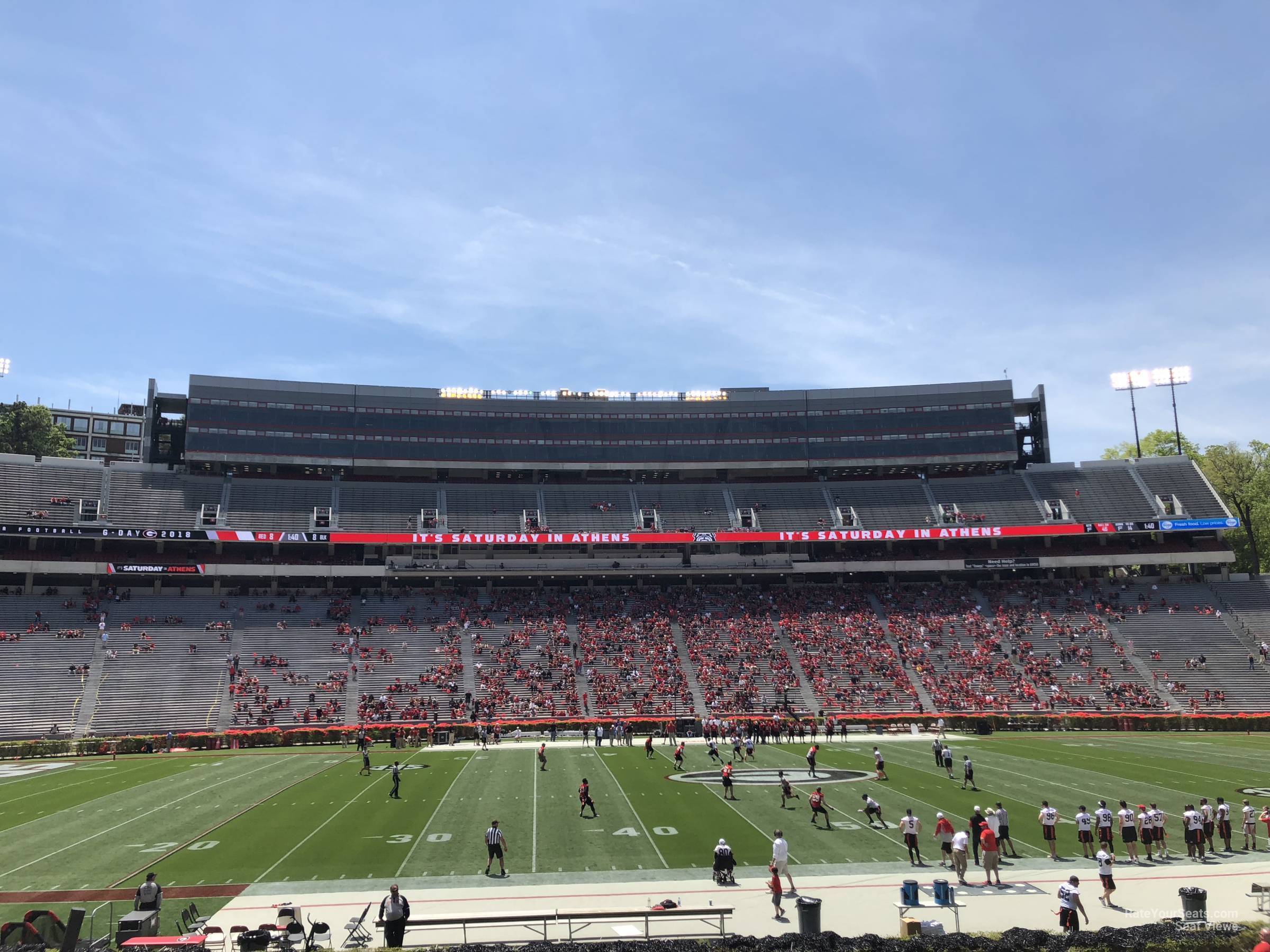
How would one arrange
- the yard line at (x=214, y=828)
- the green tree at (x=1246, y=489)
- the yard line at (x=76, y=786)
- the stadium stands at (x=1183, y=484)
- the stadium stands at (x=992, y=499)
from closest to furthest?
the yard line at (x=214, y=828), the yard line at (x=76, y=786), the stadium stands at (x=1183, y=484), the stadium stands at (x=992, y=499), the green tree at (x=1246, y=489)

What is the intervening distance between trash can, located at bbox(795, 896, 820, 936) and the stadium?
Result: 0.07m

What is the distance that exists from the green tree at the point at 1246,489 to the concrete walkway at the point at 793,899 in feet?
247

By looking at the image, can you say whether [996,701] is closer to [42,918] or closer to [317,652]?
[317,652]

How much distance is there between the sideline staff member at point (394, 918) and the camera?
666 inches

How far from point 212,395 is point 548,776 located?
5591cm

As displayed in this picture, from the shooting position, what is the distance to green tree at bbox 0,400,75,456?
298 ft

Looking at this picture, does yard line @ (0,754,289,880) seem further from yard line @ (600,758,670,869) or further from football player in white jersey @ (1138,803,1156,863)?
football player in white jersey @ (1138,803,1156,863)

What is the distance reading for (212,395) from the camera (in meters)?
77.0

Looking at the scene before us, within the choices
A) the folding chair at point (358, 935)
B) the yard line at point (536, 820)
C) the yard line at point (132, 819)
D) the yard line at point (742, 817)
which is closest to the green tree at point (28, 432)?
the yard line at point (132, 819)

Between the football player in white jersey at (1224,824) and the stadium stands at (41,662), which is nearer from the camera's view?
the football player in white jersey at (1224,824)

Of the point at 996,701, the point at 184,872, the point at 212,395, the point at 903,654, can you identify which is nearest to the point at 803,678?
the point at 903,654

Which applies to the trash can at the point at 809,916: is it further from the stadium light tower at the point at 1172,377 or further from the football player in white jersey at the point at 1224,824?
the stadium light tower at the point at 1172,377

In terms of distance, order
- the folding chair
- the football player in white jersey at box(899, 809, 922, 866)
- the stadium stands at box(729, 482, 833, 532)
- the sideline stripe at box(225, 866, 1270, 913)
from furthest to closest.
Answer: the stadium stands at box(729, 482, 833, 532), the football player in white jersey at box(899, 809, 922, 866), the sideline stripe at box(225, 866, 1270, 913), the folding chair

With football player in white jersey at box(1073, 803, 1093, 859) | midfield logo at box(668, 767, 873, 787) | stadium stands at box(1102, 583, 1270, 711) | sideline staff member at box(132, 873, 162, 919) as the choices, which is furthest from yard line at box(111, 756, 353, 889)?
stadium stands at box(1102, 583, 1270, 711)
